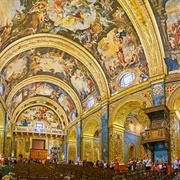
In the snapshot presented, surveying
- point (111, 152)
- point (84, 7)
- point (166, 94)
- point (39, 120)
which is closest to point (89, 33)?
point (84, 7)

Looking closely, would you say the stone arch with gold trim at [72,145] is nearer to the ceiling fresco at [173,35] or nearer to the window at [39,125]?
the window at [39,125]

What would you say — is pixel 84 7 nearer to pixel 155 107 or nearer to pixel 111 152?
pixel 155 107

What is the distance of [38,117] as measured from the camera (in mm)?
38406

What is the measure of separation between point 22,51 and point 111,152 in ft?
35.1

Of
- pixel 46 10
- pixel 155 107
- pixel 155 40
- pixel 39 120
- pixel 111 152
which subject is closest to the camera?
pixel 155 107

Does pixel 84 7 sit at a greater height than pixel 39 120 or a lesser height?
greater

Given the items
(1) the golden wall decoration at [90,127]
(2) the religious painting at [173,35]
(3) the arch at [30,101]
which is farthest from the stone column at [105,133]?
(3) the arch at [30,101]

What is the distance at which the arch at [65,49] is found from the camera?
68.0 feet

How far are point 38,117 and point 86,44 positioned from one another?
19.7 meters

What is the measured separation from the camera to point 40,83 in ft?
A: 98.9

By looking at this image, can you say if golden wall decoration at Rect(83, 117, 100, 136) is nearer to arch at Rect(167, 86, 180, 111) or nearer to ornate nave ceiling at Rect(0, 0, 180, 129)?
ornate nave ceiling at Rect(0, 0, 180, 129)

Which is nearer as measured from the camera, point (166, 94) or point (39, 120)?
point (166, 94)

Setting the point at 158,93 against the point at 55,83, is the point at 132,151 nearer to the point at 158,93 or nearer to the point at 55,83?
the point at 55,83

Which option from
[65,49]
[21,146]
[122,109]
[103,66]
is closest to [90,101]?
[103,66]
